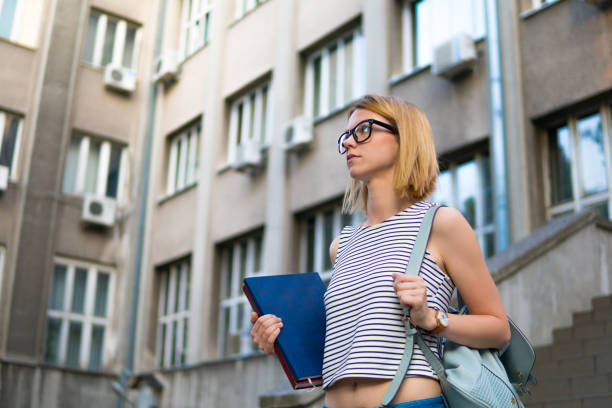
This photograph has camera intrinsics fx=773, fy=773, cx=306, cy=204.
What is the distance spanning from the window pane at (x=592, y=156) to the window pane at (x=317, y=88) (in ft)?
19.3

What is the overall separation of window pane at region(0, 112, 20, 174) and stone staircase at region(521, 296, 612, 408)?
14.4m

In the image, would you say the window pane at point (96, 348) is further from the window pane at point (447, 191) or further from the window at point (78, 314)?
the window pane at point (447, 191)

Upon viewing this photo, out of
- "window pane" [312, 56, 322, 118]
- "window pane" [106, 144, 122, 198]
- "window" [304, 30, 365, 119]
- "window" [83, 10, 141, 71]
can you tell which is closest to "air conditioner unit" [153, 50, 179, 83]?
"window" [83, 10, 141, 71]

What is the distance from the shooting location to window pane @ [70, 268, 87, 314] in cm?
1830

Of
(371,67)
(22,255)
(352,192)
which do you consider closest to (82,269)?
(22,255)

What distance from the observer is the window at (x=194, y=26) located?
64.1 ft

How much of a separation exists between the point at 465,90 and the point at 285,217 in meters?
4.72

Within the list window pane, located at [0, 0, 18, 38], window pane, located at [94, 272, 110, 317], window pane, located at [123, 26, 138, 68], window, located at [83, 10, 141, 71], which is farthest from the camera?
window pane, located at [123, 26, 138, 68]

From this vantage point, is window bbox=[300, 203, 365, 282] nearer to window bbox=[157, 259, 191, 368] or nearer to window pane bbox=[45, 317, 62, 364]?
window bbox=[157, 259, 191, 368]

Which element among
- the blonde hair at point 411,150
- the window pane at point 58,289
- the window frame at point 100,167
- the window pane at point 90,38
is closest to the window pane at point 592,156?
the blonde hair at point 411,150

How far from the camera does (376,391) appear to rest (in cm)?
213

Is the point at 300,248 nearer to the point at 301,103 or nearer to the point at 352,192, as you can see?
the point at 301,103

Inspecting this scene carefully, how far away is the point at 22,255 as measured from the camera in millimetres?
17422

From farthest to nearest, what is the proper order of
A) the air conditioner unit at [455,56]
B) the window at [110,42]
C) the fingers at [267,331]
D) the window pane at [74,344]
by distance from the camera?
the window at [110,42], the window pane at [74,344], the air conditioner unit at [455,56], the fingers at [267,331]
